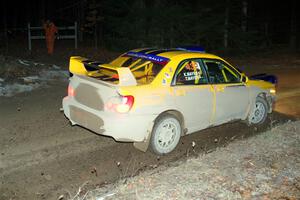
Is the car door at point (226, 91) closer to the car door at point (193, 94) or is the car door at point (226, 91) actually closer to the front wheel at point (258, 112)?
the car door at point (193, 94)

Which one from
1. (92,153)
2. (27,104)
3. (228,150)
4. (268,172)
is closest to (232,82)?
(228,150)

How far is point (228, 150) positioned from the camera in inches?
253

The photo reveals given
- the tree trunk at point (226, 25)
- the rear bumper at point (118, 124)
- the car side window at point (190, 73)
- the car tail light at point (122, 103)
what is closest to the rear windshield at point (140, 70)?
the car side window at point (190, 73)

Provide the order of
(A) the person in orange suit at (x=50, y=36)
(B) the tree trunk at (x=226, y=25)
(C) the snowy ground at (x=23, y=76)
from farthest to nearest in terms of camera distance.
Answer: (B) the tree trunk at (x=226, y=25) < (A) the person in orange suit at (x=50, y=36) < (C) the snowy ground at (x=23, y=76)

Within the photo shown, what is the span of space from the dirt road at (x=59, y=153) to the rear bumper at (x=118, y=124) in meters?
0.45

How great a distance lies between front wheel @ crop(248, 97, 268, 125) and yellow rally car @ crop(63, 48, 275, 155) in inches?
13.2

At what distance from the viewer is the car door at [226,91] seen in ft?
23.6

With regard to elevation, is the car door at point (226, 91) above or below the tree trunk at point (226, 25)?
below

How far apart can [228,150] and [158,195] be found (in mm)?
2134

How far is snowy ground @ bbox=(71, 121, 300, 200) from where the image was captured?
188 inches

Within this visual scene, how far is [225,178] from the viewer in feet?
17.4

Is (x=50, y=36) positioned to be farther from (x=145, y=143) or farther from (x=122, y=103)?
(x=122, y=103)

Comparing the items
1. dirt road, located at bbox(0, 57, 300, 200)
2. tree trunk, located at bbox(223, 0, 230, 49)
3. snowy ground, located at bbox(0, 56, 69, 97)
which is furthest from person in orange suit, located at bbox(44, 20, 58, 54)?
dirt road, located at bbox(0, 57, 300, 200)

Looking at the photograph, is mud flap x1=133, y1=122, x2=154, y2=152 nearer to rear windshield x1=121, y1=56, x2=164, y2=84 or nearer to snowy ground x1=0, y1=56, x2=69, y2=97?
rear windshield x1=121, y1=56, x2=164, y2=84
